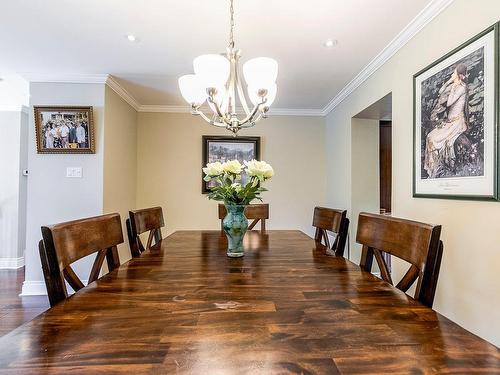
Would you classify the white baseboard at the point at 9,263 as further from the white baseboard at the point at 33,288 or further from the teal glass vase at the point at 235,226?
the teal glass vase at the point at 235,226

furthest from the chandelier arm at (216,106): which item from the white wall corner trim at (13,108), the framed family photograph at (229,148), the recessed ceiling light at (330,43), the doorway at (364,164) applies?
the white wall corner trim at (13,108)

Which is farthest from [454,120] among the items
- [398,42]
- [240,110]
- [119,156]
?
[119,156]

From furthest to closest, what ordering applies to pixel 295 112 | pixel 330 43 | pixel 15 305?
pixel 295 112, pixel 15 305, pixel 330 43

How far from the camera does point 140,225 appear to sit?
1.65 metres

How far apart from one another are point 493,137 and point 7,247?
202 inches

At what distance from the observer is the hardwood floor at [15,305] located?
87.4 inches

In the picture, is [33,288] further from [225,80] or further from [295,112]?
[295,112]

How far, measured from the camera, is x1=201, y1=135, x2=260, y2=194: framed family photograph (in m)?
3.77

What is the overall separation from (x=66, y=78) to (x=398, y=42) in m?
3.02

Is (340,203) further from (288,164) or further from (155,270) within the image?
(155,270)

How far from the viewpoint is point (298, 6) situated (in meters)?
1.70

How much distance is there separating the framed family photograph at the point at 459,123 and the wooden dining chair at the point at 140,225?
1808mm

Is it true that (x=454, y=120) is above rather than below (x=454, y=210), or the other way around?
above

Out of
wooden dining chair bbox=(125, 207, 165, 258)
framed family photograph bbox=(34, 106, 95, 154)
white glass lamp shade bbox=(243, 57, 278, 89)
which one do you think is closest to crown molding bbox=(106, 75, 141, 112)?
framed family photograph bbox=(34, 106, 95, 154)
